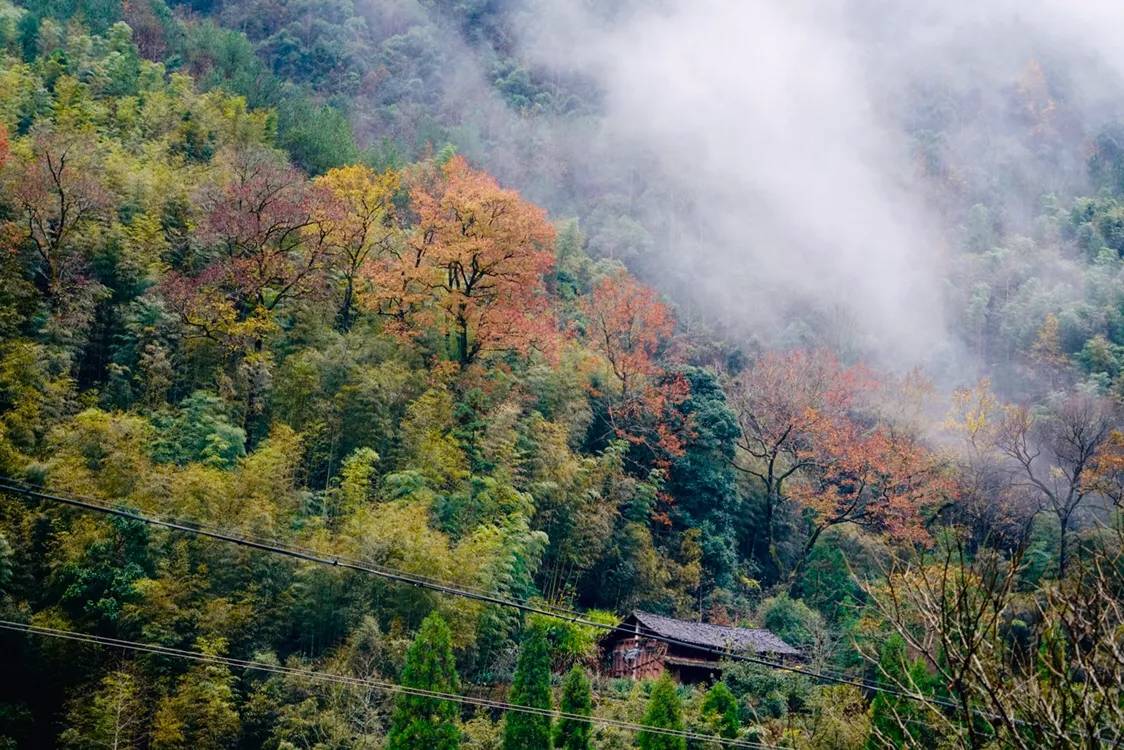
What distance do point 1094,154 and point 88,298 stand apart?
56.2 m

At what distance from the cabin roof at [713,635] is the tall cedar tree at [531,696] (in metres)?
4.96

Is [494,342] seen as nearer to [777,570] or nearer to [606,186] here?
[777,570]

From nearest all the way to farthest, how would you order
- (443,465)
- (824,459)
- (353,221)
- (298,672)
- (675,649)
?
1. (298,672)
2. (443,465)
3. (675,649)
4. (353,221)
5. (824,459)

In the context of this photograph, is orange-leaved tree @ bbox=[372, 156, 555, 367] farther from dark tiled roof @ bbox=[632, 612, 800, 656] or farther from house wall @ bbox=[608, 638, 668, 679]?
house wall @ bbox=[608, 638, 668, 679]

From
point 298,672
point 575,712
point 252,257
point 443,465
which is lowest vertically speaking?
point 575,712

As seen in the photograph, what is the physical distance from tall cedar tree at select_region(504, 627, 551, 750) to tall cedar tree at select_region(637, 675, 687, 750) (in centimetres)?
178

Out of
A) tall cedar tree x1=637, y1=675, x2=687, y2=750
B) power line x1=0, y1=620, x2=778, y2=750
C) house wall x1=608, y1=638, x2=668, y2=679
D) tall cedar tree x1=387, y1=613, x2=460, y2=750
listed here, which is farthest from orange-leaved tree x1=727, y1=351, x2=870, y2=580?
tall cedar tree x1=387, y1=613, x2=460, y2=750

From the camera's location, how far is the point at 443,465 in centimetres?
2077

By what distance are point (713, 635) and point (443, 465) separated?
7.81 m

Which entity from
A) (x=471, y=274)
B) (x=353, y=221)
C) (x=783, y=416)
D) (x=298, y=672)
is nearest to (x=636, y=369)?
(x=783, y=416)

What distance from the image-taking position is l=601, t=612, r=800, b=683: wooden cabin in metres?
22.1

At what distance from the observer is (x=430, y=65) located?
178 ft

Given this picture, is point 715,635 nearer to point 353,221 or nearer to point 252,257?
point 353,221

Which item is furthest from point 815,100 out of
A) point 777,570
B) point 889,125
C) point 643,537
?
point 643,537
